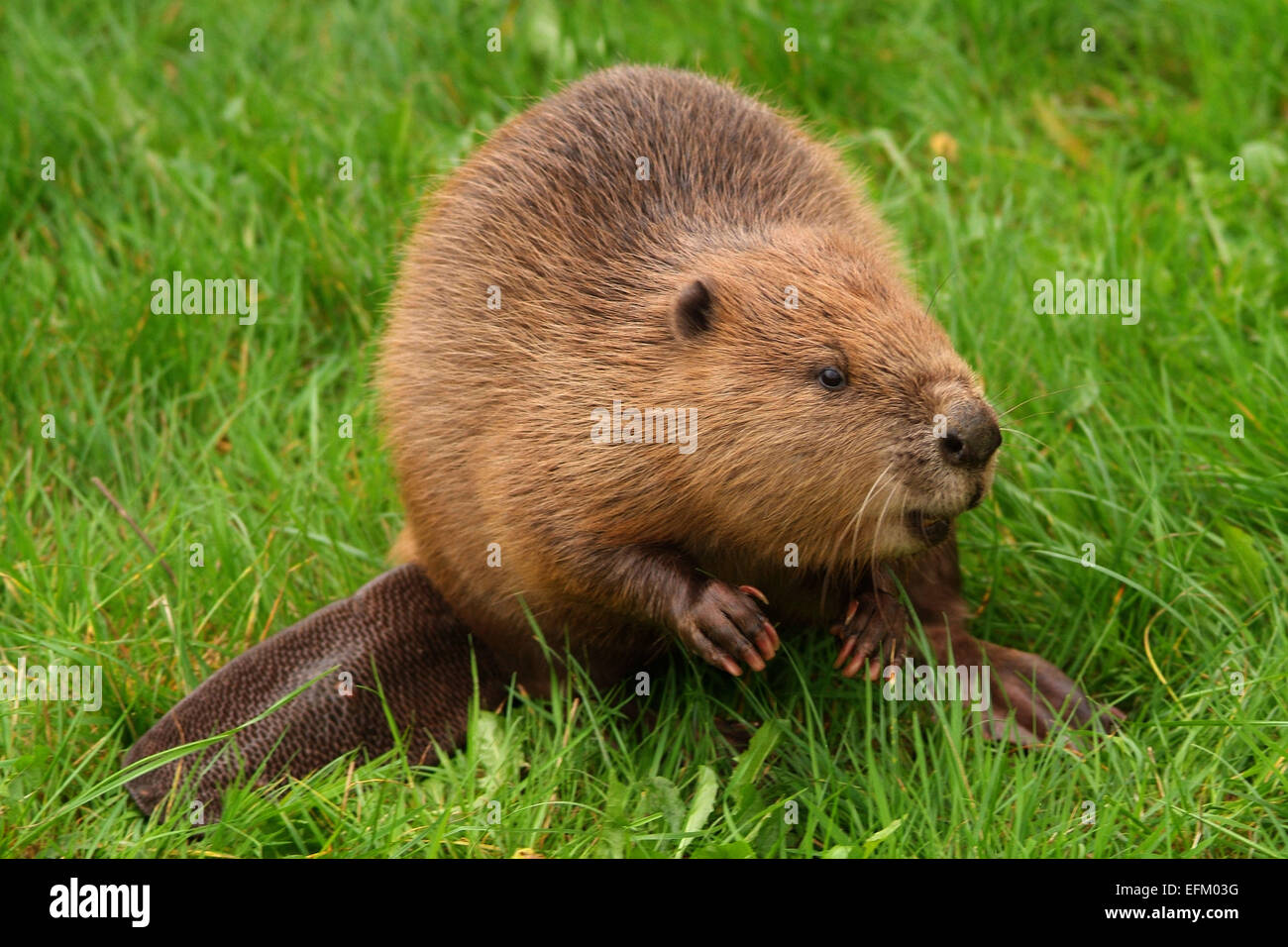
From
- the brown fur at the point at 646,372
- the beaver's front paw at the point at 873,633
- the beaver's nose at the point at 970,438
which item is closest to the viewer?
the beaver's nose at the point at 970,438

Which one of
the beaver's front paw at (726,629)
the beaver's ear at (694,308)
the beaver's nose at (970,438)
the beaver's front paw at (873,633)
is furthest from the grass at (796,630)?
the beaver's ear at (694,308)

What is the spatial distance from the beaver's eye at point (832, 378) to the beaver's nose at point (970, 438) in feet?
0.92

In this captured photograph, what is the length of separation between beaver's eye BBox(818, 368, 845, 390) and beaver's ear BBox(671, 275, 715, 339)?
0.33 m

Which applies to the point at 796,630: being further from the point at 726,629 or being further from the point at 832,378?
the point at 832,378

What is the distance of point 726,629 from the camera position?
3.64 metres

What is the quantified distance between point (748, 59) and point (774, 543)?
2.87m

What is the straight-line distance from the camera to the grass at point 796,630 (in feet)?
12.1

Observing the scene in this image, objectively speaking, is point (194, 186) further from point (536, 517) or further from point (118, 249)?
point (536, 517)

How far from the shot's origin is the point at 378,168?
5.72 metres

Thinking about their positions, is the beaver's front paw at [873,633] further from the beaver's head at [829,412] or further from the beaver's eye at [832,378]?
the beaver's eye at [832,378]

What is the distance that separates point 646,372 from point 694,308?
7.7 inches

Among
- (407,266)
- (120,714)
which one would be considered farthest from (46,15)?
(120,714)

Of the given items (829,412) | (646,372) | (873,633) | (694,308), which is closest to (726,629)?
(873,633)

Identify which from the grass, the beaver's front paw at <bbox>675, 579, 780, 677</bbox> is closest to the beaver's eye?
the beaver's front paw at <bbox>675, 579, 780, 677</bbox>
